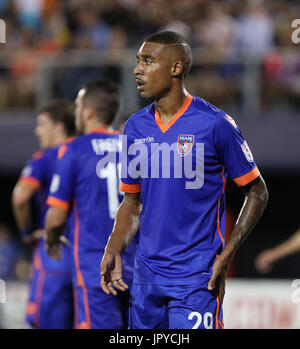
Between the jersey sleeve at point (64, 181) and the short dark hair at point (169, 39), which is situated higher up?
the short dark hair at point (169, 39)

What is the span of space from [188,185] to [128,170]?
0.41 metres

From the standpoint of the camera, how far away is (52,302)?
6027 mm

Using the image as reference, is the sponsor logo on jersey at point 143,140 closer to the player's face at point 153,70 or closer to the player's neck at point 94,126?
the player's face at point 153,70

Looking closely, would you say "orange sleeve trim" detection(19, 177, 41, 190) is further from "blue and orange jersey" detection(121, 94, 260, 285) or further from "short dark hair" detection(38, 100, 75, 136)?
"blue and orange jersey" detection(121, 94, 260, 285)

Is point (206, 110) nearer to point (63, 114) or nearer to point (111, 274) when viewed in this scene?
point (111, 274)

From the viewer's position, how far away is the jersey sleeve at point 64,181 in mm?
4926

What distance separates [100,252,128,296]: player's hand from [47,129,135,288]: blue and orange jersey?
101cm

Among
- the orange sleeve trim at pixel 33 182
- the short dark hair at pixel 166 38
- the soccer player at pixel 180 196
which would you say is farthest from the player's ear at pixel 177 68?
the orange sleeve trim at pixel 33 182

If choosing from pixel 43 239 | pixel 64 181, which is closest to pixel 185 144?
pixel 64 181

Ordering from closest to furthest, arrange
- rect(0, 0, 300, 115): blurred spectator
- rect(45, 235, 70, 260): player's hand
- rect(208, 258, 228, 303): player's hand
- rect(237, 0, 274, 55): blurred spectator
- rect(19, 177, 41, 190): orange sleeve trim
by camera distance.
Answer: rect(208, 258, 228, 303): player's hand, rect(45, 235, 70, 260): player's hand, rect(19, 177, 41, 190): orange sleeve trim, rect(0, 0, 300, 115): blurred spectator, rect(237, 0, 274, 55): blurred spectator

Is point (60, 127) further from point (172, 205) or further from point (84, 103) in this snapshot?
point (172, 205)

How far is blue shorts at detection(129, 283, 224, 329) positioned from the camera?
3621 millimetres

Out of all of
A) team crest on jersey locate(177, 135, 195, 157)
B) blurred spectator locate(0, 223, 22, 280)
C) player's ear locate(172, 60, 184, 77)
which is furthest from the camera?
blurred spectator locate(0, 223, 22, 280)

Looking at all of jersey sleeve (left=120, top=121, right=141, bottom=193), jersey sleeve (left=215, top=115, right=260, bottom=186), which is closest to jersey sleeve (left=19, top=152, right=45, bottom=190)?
jersey sleeve (left=120, top=121, right=141, bottom=193)
